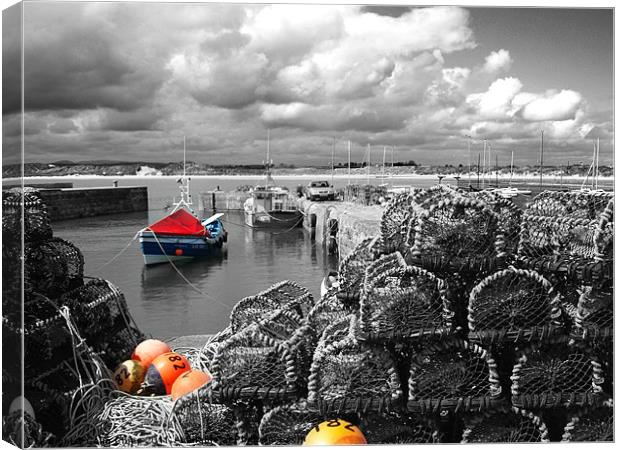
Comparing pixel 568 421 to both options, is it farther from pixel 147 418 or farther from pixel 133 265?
pixel 133 265

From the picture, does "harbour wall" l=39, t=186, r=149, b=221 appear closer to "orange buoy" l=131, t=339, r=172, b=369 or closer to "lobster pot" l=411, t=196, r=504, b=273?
"orange buoy" l=131, t=339, r=172, b=369

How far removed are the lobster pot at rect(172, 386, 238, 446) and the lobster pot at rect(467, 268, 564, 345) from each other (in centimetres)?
155

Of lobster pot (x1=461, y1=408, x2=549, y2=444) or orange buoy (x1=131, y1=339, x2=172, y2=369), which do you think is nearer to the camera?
lobster pot (x1=461, y1=408, x2=549, y2=444)

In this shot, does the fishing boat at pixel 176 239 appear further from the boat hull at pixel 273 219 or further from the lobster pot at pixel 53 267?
the lobster pot at pixel 53 267

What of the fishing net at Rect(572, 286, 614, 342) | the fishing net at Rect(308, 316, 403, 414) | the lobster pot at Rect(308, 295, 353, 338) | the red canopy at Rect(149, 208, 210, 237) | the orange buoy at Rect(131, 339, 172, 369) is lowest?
the red canopy at Rect(149, 208, 210, 237)

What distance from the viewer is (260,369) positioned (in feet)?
12.4

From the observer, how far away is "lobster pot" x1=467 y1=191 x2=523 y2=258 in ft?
13.0

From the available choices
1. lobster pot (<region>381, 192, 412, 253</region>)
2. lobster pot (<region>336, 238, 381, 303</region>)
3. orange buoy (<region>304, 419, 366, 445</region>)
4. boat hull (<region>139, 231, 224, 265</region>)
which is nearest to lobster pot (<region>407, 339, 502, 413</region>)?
orange buoy (<region>304, 419, 366, 445</region>)

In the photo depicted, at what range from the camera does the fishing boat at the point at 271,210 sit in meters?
37.8

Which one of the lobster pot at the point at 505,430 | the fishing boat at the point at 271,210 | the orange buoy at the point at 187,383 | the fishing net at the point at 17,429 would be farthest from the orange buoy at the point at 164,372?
the fishing boat at the point at 271,210

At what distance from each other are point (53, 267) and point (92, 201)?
4193cm

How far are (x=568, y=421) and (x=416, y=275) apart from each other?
119 cm

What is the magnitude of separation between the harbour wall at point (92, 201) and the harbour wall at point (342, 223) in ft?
46.0

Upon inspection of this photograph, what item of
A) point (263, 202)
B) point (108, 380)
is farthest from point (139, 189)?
point (108, 380)
